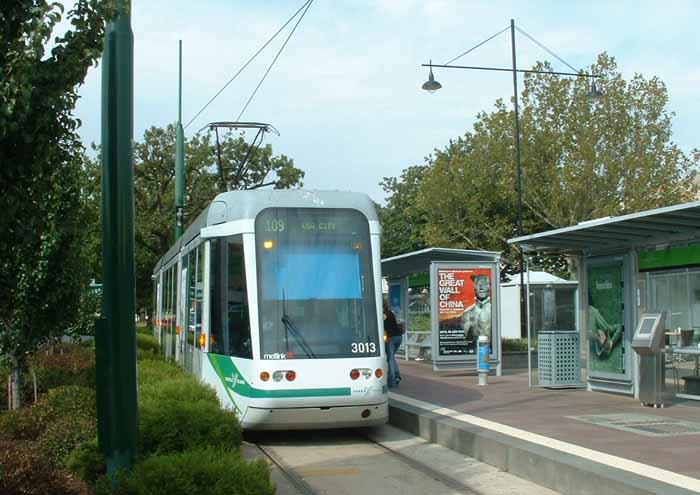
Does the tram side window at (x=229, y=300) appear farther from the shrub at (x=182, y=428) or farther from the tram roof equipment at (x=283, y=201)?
the shrub at (x=182, y=428)

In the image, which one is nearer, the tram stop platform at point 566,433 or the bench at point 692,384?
the tram stop platform at point 566,433

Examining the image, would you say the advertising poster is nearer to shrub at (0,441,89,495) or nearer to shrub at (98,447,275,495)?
shrub at (0,441,89,495)

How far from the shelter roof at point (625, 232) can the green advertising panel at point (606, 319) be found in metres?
0.46

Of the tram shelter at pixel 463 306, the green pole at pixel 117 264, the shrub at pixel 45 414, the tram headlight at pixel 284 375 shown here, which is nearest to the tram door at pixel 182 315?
the tram headlight at pixel 284 375

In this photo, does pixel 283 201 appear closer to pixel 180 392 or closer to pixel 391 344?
pixel 180 392

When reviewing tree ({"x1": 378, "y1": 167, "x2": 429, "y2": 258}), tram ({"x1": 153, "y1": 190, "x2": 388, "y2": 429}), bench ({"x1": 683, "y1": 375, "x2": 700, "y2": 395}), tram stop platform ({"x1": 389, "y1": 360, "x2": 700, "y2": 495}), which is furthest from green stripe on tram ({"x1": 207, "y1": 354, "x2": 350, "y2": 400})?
tree ({"x1": 378, "y1": 167, "x2": 429, "y2": 258})

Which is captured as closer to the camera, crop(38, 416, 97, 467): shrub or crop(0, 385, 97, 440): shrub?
crop(38, 416, 97, 467): shrub

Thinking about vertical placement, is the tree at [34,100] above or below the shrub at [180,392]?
above

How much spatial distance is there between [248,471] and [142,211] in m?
32.1

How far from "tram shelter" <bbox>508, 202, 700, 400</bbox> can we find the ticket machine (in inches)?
10.5

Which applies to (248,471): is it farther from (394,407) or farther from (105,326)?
(394,407)

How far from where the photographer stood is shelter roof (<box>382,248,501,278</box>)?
65.2ft

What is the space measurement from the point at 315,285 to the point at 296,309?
0.39 metres

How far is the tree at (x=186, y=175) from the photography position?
35656mm
